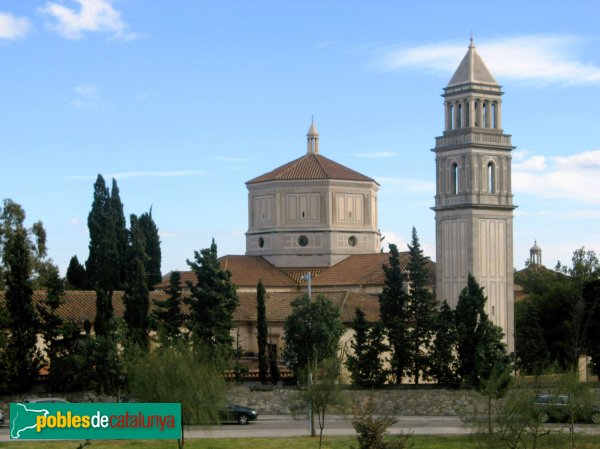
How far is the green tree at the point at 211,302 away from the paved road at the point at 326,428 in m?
4.24

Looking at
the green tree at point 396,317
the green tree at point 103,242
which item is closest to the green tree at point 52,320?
the green tree at point 103,242

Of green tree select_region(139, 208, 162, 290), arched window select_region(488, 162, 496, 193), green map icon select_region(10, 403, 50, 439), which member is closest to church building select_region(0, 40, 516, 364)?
arched window select_region(488, 162, 496, 193)

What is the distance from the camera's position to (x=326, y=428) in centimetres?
4641

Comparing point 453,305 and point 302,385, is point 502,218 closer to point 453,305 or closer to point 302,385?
point 453,305

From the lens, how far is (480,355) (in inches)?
2063

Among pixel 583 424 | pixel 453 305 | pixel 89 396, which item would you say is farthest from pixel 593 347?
pixel 89 396

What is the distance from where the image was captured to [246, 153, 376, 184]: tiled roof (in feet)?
252

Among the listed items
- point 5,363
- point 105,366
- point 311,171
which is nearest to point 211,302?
point 105,366

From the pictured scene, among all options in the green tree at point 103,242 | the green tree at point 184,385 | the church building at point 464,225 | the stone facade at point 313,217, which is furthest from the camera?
the stone facade at point 313,217

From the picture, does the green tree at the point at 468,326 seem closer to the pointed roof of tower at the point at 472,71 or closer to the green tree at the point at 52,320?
the pointed roof of tower at the point at 472,71

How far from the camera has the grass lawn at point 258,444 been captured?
40500 mm

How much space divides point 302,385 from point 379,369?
19.3 feet

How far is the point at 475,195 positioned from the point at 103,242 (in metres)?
20.9

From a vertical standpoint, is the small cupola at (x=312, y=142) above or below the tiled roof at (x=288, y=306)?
above
